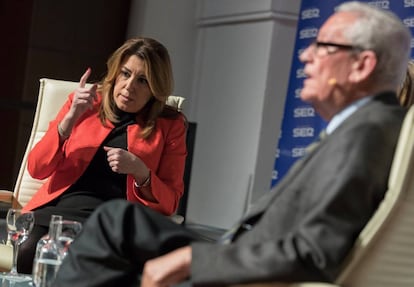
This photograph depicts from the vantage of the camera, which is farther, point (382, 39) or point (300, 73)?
point (300, 73)

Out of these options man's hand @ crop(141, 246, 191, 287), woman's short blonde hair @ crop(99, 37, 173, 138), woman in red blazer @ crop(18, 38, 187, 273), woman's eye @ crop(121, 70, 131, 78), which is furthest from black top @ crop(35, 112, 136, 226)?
man's hand @ crop(141, 246, 191, 287)

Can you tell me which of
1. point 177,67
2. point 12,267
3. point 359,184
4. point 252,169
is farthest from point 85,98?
point 177,67

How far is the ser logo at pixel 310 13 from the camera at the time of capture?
669cm

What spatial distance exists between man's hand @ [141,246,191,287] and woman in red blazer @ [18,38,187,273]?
143 cm

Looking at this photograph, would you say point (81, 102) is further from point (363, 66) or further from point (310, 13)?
point (310, 13)

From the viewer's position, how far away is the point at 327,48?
6.88 feet

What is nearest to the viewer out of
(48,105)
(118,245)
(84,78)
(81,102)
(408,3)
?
(118,245)

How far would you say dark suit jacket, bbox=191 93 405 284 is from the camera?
5.98 feet

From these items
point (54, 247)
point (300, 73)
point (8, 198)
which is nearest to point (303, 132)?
point (300, 73)

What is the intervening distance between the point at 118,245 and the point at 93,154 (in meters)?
1.49

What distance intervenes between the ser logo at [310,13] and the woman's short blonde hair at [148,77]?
337cm

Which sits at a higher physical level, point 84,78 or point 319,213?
point 84,78

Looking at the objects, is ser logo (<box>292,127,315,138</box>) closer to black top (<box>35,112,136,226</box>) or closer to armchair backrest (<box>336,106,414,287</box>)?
black top (<box>35,112,136,226</box>)

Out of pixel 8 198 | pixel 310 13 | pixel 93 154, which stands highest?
pixel 310 13
